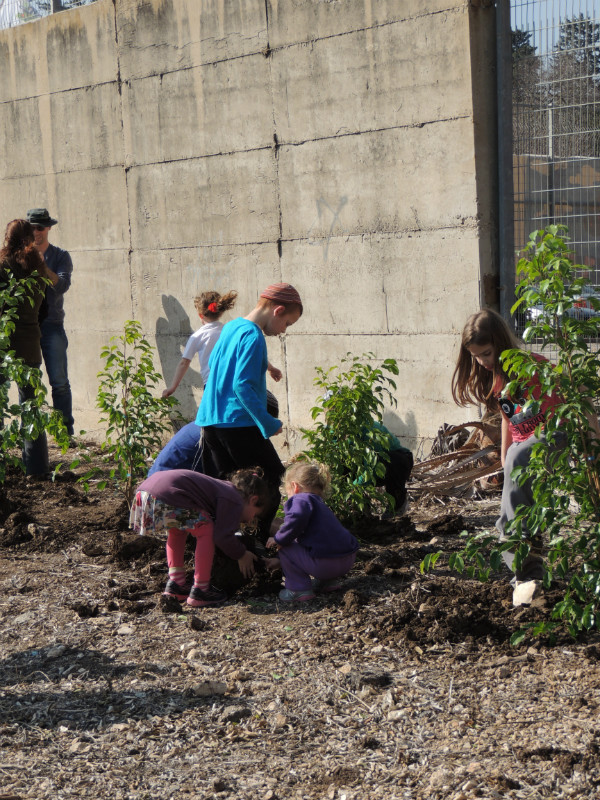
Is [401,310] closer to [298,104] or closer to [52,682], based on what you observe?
[298,104]

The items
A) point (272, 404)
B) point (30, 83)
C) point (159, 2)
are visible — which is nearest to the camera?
point (272, 404)

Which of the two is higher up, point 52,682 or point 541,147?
point 541,147

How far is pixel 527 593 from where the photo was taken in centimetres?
434

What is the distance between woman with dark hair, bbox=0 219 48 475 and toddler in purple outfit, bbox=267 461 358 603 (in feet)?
10.1

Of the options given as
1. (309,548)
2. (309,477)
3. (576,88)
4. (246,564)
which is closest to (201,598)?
(246,564)

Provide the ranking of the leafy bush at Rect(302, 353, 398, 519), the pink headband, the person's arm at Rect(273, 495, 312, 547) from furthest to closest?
1. the leafy bush at Rect(302, 353, 398, 519)
2. the pink headband
3. the person's arm at Rect(273, 495, 312, 547)

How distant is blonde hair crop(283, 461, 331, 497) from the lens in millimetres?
4840

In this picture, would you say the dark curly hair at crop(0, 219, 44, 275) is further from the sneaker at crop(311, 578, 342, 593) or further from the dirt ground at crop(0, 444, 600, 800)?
the sneaker at crop(311, 578, 342, 593)

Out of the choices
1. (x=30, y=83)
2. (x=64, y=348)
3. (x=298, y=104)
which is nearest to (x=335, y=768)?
(x=298, y=104)

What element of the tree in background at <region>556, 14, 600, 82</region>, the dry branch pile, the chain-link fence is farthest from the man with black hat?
the tree in background at <region>556, 14, 600, 82</region>

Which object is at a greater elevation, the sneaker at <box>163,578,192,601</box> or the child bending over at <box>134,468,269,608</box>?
the child bending over at <box>134,468,269,608</box>

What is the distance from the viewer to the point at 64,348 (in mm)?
8562

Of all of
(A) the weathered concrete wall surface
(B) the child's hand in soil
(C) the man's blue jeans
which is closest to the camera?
(B) the child's hand in soil

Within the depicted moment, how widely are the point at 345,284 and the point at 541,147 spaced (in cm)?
172
